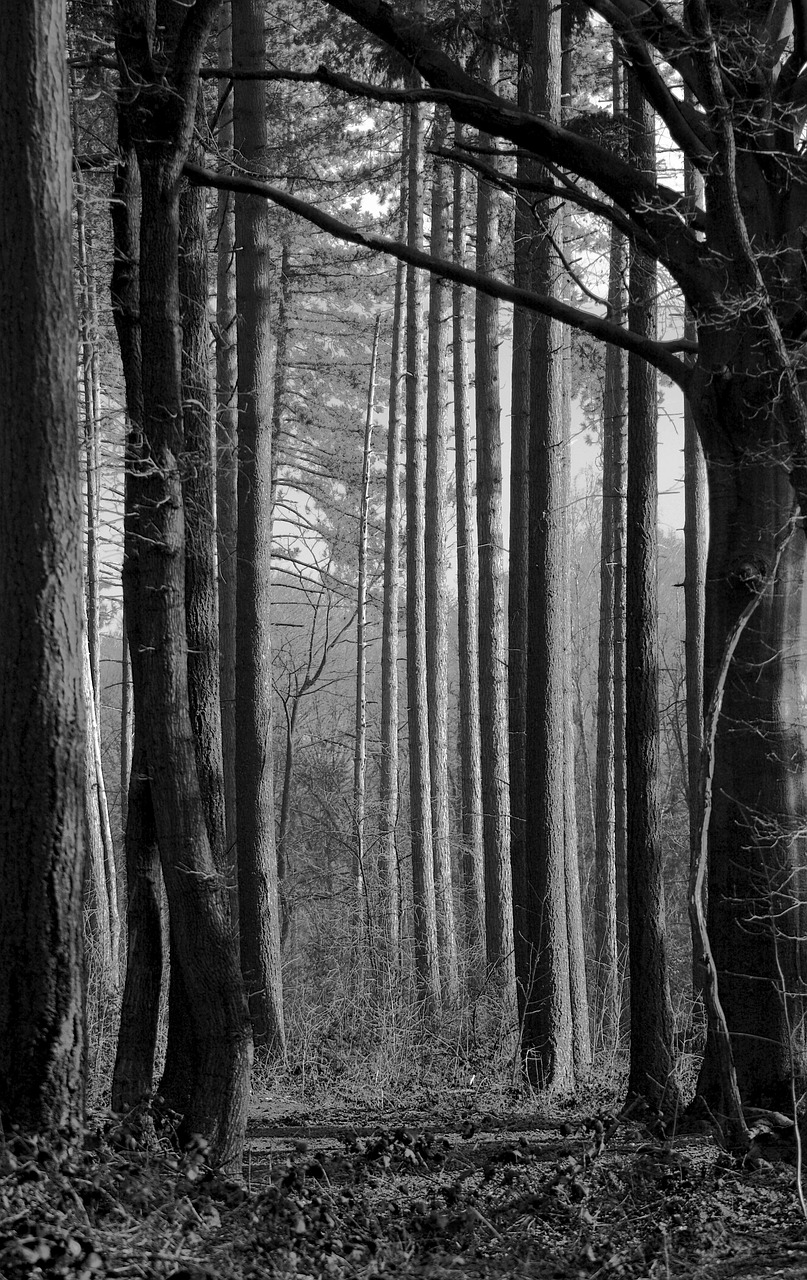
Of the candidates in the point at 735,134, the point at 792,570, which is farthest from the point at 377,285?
the point at 792,570

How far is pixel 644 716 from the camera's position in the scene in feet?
26.0

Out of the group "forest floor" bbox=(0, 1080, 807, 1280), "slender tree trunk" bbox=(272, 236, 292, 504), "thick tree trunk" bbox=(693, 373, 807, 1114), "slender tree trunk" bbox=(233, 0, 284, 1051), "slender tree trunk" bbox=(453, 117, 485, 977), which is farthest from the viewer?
"slender tree trunk" bbox=(272, 236, 292, 504)

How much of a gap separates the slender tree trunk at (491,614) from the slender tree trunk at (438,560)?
5.29ft

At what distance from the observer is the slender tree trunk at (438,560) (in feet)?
50.7

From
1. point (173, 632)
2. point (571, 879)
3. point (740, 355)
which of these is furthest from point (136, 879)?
point (571, 879)

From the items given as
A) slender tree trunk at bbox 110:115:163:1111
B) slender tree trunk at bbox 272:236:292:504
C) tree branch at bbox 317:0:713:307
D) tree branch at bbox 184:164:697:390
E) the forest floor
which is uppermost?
slender tree trunk at bbox 272:236:292:504

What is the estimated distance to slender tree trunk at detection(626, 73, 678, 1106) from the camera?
24.9 feet

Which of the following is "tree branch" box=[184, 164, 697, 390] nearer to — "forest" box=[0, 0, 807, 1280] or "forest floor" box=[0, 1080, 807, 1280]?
"forest" box=[0, 0, 807, 1280]

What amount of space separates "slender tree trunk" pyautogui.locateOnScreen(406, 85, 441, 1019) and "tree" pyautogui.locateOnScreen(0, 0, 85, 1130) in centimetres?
978

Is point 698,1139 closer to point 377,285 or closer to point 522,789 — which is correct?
point 522,789

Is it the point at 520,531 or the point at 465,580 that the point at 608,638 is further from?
the point at 520,531

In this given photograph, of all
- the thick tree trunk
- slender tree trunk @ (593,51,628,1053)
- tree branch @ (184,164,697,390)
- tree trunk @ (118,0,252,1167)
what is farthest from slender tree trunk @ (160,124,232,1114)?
slender tree trunk @ (593,51,628,1053)

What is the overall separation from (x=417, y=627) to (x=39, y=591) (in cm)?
1082

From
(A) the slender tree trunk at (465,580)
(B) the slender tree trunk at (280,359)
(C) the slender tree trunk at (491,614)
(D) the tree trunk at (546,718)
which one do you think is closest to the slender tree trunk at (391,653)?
(A) the slender tree trunk at (465,580)
